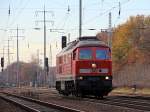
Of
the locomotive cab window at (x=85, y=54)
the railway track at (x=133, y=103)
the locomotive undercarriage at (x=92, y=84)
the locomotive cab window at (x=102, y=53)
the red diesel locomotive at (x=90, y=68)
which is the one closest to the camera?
the railway track at (x=133, y=103)

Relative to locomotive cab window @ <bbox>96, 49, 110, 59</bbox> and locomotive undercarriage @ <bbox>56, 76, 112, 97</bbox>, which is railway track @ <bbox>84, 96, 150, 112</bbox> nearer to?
locomotive undercarriage @ <bbox>56, 76, 112, 97</bbox>

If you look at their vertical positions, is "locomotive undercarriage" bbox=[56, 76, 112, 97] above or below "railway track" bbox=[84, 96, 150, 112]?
above

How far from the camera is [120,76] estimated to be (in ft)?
237

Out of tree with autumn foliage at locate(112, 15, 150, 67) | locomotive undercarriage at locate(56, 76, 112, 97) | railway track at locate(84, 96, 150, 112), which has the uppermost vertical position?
tree with autumn foliage at locate(112, 15, 150, 67)

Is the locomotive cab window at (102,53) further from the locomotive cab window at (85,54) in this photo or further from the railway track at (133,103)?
the railway track at (133,103)

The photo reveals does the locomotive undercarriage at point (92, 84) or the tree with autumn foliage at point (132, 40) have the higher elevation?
the tree with autumn foliage at point (132, 40)

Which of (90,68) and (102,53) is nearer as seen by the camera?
(90,68)

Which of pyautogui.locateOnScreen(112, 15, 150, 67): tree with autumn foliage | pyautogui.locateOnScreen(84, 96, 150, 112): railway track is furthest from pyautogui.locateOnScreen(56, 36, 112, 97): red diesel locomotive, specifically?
pyautogui.locateOnScreen(112, 15, 150, 67): tree with autumn foliage

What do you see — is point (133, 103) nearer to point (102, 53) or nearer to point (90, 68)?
point (90, 68)

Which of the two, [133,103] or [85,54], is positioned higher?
[85,54]

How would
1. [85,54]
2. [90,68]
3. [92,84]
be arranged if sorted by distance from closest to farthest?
[92,84]
[90,68]
[85,54]

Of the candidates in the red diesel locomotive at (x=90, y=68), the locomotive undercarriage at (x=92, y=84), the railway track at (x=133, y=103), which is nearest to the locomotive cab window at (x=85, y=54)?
the red diesel locomotive at (x=90, y=68)

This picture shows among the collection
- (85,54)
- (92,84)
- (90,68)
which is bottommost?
(92,84)

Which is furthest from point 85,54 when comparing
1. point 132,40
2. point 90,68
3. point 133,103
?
point 132,40
